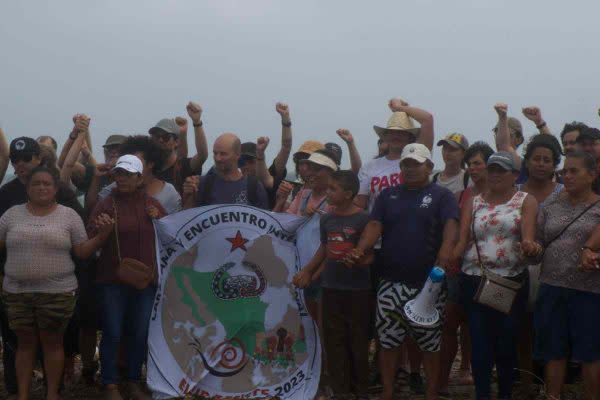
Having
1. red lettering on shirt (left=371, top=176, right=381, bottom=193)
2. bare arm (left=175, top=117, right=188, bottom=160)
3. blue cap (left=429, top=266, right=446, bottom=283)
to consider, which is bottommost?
blue cap (left=429, top=266, right=446, bottom=283)

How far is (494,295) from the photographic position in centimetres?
702

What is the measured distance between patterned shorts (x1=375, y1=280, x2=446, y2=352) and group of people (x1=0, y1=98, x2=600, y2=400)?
0.01m

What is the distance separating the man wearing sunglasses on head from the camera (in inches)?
355

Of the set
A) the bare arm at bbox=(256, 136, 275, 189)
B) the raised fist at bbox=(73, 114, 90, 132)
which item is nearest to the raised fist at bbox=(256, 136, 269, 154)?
the bare arm at bbox=(256, 136, 275, 189)

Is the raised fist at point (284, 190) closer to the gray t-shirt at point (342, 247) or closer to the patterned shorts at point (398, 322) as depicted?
the gray t-shirt at point (342, 247)

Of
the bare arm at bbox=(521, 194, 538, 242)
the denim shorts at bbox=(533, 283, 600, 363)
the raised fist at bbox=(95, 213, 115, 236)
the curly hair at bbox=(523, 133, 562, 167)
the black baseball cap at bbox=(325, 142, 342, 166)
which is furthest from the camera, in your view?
the black baseball cap at bbox=(325, 142, 342, 166)

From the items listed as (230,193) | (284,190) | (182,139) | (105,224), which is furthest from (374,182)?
(105,224)

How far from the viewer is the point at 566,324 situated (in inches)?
275

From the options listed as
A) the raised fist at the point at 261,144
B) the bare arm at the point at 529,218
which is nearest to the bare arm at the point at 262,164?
the raised fist at the point at 261,144

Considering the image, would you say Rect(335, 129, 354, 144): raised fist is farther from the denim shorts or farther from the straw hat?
the denim shorts

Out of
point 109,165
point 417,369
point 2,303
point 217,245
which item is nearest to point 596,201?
point 417,369

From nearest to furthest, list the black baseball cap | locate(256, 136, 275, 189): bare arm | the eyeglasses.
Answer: the eyeglasses, locate(256, 136, 275, 189): bare arm, the black baseball cap

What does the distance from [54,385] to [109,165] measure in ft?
7.07

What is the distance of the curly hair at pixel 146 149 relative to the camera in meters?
8.31
